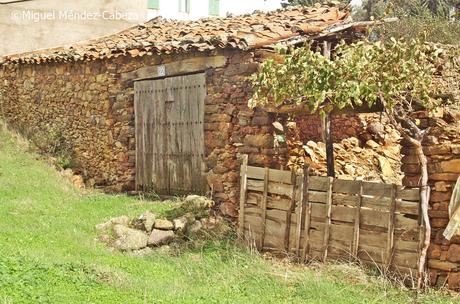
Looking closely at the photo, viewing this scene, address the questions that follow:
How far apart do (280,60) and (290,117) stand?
0.90m

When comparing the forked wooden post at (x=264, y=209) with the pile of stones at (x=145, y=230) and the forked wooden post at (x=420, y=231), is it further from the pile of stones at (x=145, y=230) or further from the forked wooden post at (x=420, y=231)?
the forked wooden post at (x=420, y=231)

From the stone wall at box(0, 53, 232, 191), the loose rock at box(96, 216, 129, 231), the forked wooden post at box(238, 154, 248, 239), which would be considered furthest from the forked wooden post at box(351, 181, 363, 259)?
the stone wall at box(0, 53, 232, 191)

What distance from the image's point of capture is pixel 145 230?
8297 mm

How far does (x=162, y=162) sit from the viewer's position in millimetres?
10672

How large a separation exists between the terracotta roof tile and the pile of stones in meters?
2.68

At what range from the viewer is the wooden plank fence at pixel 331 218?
6.31 metres

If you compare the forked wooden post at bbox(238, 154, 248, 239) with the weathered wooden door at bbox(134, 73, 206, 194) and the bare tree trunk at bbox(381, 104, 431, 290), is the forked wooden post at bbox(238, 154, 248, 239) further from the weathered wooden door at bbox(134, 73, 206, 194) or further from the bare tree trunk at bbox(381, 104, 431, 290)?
the bare tree trunk at bbox(381, 104, 431, 290)

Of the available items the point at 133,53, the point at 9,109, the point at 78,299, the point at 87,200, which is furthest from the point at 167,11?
the point at 78,299

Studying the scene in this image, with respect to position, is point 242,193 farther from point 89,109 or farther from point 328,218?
point 89,109

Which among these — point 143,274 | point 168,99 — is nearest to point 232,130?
point 168,99

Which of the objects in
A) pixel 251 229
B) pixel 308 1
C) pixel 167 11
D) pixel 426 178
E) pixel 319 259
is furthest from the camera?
pixel 308 1

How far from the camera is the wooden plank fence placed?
20.7 ft

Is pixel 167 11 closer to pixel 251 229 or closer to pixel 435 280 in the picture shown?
pixel 251 229

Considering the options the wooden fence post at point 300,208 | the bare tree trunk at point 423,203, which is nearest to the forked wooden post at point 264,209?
the wooden fence post at point 300,208
